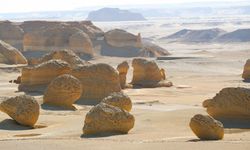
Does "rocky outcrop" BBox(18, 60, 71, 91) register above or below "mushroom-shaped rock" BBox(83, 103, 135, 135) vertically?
below

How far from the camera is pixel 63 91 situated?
19.4m

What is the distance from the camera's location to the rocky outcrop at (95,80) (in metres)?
22.3

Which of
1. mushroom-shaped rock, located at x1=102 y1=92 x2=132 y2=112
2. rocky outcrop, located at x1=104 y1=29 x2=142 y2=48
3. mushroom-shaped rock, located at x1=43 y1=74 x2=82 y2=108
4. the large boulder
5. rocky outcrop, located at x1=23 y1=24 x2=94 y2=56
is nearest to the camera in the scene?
mushroom-shaped rock, located at x1=102 y1=92 x2=132 y2=112

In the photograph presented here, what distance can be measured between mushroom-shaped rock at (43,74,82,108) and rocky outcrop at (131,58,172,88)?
1176 cm

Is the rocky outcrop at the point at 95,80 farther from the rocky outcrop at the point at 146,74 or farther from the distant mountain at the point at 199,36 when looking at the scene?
the distant mountain at the point at 199,36

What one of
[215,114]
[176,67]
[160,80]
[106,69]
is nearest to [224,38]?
[176,67]

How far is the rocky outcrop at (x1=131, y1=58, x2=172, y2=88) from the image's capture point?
Result: 31172 millimetres

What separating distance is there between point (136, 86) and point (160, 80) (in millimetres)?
1539

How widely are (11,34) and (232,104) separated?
4804cm

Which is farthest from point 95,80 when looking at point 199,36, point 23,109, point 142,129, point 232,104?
point 199,36

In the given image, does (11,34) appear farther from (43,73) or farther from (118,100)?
(118,100)

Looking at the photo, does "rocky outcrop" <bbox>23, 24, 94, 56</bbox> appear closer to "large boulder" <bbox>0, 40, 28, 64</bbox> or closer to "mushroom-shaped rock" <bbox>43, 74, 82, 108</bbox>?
"large boulder" <bbox>0, 40, 28, 64</bbox>

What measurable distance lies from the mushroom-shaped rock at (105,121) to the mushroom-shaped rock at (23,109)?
291cm

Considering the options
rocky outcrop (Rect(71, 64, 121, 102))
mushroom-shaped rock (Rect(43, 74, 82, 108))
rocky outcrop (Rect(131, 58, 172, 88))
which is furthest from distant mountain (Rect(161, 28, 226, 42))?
mushroom-shaped rock (Rect(43, 74, 82, 108))
